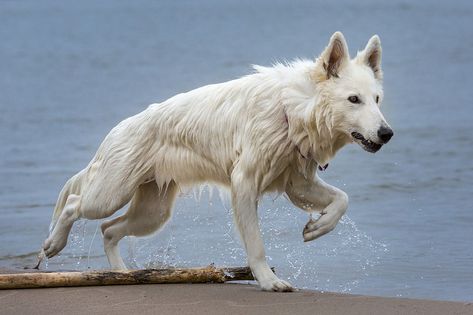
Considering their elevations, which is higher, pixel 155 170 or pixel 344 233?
pixel 155 170

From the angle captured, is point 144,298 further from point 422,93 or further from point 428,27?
point 428,27

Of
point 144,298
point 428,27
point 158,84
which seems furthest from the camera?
point 428,27

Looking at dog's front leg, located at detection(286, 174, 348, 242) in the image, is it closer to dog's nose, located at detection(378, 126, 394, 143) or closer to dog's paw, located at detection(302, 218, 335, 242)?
dog's paw, located at detection(302, 218, 335, 242)

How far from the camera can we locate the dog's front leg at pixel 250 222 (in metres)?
8.38

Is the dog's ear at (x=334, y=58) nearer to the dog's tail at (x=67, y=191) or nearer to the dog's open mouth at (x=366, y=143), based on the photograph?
the dog's open mouth at (x=366, y=143)

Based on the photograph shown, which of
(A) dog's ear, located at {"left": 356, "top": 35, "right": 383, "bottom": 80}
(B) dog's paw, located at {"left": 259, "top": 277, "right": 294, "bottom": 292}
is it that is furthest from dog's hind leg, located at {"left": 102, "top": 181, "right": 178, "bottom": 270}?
(A) dog's ear, located at {"left": 356, "top": 35, "right": 383, "bottom": 80}

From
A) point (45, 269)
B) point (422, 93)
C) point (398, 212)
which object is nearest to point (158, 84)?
point (422, 93)

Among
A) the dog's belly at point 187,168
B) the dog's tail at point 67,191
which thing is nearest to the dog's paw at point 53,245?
the dog's tail at point 67,191

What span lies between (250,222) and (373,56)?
4.75 ft

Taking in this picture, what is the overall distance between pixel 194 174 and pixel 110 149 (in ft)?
2.32

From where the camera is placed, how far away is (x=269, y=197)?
12.4 metres

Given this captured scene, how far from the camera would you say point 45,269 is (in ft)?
32.9

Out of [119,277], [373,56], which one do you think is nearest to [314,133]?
[373,56]

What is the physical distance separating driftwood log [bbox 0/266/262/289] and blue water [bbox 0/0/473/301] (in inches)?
35.3
